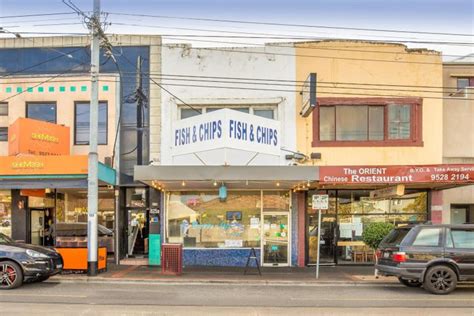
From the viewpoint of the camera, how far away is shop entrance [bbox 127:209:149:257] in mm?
20172

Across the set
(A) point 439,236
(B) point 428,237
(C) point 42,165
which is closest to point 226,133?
(B) point 428,237

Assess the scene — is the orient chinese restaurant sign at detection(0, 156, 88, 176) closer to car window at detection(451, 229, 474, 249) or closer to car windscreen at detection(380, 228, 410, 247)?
car windscreen at detection(380, 228, 410, 247)

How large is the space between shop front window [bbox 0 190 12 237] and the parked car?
6633mm

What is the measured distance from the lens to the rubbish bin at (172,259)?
16.6 meters

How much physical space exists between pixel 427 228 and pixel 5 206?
50.0ft

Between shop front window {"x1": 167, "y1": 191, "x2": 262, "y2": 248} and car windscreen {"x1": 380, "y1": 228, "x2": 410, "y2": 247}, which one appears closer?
car windscreen {"x1": 380, "y1": 228, "x2": 410, "y2": 247}

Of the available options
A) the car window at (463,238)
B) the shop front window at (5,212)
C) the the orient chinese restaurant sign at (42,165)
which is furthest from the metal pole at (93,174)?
the car window at (463,238)

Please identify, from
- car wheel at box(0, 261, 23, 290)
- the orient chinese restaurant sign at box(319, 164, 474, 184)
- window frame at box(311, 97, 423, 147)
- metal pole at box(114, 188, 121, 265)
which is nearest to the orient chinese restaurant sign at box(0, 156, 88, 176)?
metal pole at box(114, 188, 121, 265)

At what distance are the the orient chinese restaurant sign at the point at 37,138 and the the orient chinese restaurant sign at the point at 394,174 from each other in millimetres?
9227

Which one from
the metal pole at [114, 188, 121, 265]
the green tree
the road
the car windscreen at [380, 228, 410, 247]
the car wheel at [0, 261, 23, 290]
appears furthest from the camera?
the metal pole at [114, 188, 121, 265]

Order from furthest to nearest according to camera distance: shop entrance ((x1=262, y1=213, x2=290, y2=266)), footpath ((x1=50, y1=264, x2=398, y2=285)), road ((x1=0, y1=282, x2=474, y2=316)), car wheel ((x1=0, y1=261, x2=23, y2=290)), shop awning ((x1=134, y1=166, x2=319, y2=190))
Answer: shop entrance ((x1=262, y1=213, x2=290, y2=266)) → shop awning ((x1=134, y1=166, x2=319, y2=190)) → footpath ((x1=50, y1=264, x2=398, y2=285)) → car wheel ((x1=0, y1=261, x2=23, y2=290)) → road ((x1=0, y1=282, x2=474, y2=316))

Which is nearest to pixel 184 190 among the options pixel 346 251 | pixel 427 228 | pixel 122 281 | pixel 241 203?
pixel 241 203

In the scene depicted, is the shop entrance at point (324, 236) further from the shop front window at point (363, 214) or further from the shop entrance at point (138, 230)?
the shop entrance at point (138, 230)

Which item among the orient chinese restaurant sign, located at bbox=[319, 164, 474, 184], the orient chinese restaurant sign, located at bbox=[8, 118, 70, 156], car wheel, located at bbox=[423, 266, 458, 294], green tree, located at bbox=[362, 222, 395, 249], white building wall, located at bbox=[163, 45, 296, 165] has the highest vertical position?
white building wall, located at bbox=[163, 45, 296, 165]
